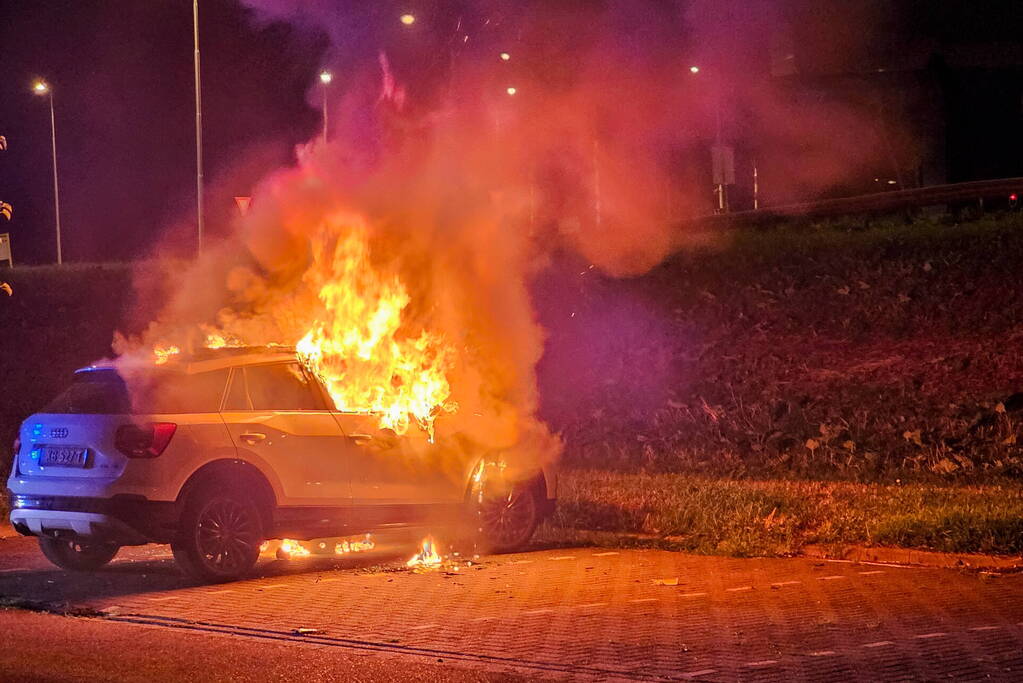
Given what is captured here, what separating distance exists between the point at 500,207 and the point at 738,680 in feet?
32.9

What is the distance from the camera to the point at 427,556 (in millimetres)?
12180

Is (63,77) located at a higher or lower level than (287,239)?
higher

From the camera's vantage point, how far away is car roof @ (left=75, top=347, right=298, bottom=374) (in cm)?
1102

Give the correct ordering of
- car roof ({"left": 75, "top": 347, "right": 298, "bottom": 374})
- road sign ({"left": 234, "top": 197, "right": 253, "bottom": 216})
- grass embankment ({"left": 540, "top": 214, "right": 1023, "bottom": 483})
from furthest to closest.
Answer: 1. road sign ({"left": 234, "top": 197, "right": 253, "bottom": 216})
2. grass embankment ({"left": 540, "top": 214, "right": 1023, "bottom": 483})
3. car roof ({"left": 75, "top": 347, "right": 298, "bottom": 374})

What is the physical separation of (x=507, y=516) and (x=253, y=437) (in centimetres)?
247

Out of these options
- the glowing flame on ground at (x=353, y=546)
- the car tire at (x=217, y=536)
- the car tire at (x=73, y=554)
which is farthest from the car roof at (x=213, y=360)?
the glowing flame on ground at (x=353, y=546)

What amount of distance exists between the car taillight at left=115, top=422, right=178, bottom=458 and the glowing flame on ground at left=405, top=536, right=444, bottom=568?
2300 mm

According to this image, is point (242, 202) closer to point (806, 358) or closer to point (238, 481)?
point (806, 358)

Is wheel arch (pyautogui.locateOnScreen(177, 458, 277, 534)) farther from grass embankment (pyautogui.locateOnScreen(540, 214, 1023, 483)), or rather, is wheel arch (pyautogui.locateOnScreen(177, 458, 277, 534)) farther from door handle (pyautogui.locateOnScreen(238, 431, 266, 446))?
grass embankment (pyautogui.locateOnScreen(540, 214, 1023, 483))

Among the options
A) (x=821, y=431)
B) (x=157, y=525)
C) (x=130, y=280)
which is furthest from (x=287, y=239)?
(x=130, y=280)

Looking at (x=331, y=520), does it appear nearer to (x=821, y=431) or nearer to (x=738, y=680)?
(x=738, y=680)

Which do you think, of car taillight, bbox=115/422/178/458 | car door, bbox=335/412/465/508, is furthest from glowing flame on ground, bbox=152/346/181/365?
car door, bbox=335/412/465/508

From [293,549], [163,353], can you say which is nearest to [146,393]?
[163,353]

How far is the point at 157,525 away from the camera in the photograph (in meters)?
10.5
